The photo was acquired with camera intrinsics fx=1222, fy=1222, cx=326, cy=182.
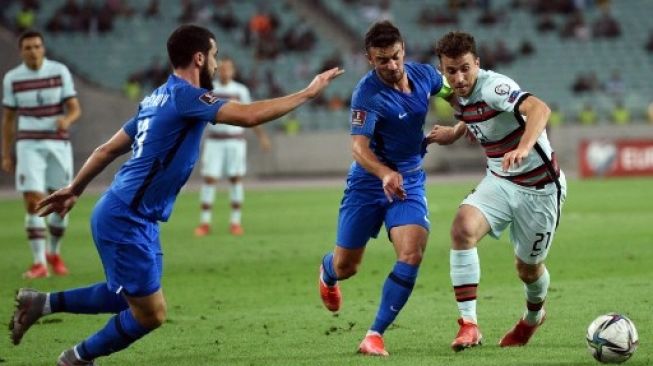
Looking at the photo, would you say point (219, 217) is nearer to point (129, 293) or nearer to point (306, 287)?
point (306, 287)

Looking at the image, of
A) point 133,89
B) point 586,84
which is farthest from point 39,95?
point 586,84

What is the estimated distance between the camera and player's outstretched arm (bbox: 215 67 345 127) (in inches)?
279

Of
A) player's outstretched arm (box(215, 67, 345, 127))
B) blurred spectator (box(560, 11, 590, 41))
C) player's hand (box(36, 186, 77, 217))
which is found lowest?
player's hand (box(36, 186, 77, 217))

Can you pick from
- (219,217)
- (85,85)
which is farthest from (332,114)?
(219,217)

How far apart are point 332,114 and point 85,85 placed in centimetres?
740

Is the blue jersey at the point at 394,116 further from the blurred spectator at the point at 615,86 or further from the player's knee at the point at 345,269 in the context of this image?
the blurred spectator at the point at 615,86

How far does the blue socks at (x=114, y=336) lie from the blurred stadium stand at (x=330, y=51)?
2538cm

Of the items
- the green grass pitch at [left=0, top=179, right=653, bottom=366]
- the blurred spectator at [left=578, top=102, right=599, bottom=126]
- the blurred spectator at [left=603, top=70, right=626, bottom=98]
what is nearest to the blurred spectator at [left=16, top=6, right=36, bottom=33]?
the green grass pitch at [left=0, top=179, right=653, bottom=366]

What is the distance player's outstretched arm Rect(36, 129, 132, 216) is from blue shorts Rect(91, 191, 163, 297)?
1.00ft

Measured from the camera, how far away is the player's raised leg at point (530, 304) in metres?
8.62

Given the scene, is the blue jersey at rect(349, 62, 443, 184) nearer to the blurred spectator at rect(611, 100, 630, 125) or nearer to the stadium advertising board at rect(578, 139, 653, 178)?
the stadium advertising board at rect(578, 139, 653, 178)

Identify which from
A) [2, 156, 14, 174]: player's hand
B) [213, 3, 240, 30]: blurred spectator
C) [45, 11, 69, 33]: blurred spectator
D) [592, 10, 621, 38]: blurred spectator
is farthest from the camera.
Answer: [592, 10, 621, 38]: blurred spectator

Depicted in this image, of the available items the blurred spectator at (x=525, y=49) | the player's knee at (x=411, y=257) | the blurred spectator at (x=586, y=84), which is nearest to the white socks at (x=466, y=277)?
the player's knee at (x=411, y=257)

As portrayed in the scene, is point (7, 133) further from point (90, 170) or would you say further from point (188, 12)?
point (188, 12)
